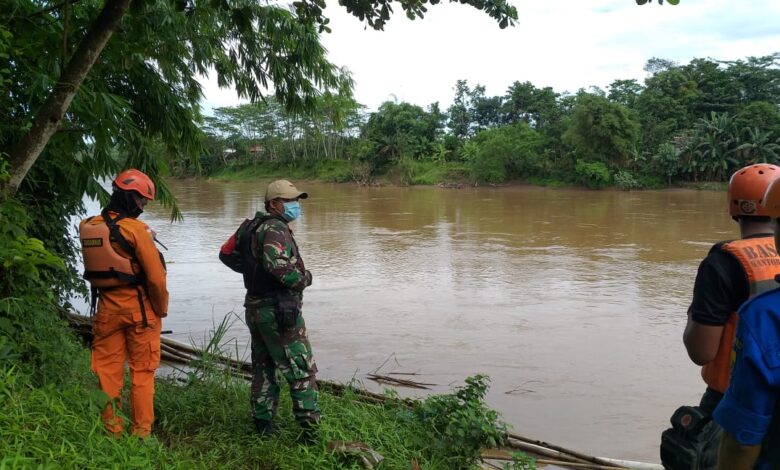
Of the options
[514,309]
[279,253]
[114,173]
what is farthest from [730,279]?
[514,309]

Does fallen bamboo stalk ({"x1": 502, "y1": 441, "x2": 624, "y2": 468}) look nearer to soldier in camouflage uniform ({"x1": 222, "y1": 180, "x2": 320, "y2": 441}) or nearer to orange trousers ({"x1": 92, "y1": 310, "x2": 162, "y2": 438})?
soldier in camouflage uniform ({"x1": 222, "y1": 180, "x2": 320, "y2": 441})

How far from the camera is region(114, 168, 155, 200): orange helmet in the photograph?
10.1 ft

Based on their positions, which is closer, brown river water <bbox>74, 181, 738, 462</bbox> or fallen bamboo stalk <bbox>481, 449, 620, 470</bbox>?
fallen bamboo stalk <bbox>481, 449, 620, 470</bbox>

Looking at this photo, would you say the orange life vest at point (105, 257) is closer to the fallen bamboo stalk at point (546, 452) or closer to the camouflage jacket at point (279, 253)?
the camouflage jacket at point (279, 253)

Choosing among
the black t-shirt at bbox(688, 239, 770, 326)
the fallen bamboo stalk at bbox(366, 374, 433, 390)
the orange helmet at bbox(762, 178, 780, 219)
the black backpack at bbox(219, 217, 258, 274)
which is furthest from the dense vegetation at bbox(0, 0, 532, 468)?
the orange helmet at bbox(762, 178, 780, 219)

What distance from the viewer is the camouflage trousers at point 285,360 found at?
333 centimetres

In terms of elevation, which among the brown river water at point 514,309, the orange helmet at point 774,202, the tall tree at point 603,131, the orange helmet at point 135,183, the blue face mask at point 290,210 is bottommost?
the brown river water at point 514,309

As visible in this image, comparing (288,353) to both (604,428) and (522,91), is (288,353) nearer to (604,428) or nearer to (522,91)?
(604,428)

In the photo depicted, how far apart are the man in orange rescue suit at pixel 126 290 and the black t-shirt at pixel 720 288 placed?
8.15 ft

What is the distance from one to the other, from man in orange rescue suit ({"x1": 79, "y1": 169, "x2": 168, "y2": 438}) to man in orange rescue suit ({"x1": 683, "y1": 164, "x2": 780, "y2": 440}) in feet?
8.15

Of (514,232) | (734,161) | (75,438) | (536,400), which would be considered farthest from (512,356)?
(734,161)

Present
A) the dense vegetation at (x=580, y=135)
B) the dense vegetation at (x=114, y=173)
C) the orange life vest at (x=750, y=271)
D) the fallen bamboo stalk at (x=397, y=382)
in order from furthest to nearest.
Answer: the dense vegetation at (x=580, y=135), the fallen bamboo stalk at (x=397, y=382), the dense vegetation at (x=114, y=173), the orange life vest at (x=750, y=271)

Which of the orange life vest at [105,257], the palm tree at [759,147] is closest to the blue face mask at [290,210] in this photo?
the orange life vest at [105,257]

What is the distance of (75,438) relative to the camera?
7.71 ft
